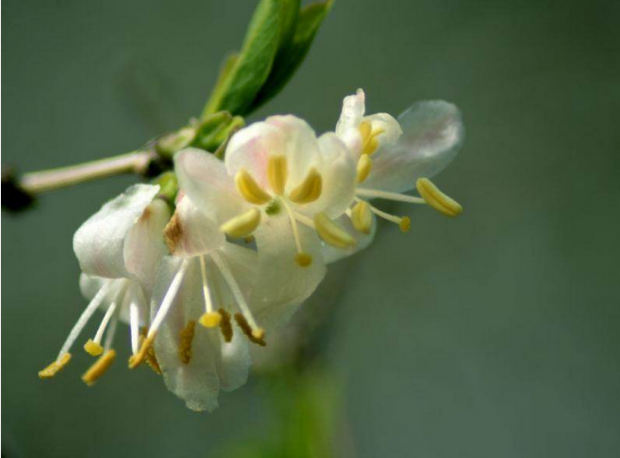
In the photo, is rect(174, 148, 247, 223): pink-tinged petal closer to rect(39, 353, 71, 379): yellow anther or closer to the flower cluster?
the flower cluster

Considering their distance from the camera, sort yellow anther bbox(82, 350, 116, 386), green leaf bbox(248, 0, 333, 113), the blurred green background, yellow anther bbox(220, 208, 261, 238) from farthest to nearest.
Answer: the blurred green background
green leaf bbox(248, 0, 333, 113)
yellow anther bbox(82, 350, 116, 386)
yellow anther bbox(220, 208, 261, 238)

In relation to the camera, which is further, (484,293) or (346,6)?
(346,6)

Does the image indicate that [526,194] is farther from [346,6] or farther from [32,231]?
[32,231]

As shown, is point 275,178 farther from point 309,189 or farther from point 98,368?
point 98,368

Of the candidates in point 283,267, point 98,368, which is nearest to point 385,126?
point 283,267

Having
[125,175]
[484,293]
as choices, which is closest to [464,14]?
[484,293]

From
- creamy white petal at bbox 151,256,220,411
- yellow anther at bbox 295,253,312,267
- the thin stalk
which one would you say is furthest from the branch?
yellow anther at bbox 295,253,312,267
